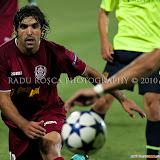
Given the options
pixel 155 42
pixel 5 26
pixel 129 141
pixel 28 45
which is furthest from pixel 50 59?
pixel 5 26

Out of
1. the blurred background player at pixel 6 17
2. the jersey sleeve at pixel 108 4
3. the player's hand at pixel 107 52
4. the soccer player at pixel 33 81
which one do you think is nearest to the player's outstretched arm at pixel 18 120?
the soccer player at pixel 33 81

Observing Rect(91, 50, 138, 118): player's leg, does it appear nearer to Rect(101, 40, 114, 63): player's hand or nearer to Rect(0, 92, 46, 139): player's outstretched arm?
Rect(101, 40, 114, 63): player's hand

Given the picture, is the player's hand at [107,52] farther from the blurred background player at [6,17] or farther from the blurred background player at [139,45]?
the blurred background player at [6,17]

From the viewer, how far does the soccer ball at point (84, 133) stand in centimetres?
386

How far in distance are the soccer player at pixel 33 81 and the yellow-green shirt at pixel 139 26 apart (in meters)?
0.84

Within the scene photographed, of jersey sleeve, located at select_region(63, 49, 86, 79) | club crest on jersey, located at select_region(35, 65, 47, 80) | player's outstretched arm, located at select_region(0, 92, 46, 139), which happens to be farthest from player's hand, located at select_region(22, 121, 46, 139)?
jersey sleeve, located at select_region(63, 49, 86, 79)

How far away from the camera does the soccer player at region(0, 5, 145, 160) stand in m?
4.43

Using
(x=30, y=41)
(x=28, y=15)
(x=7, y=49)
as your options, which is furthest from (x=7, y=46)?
(x=28, y=15)

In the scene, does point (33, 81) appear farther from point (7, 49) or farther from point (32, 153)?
point (32, 153)

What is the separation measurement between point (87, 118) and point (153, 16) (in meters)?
Answer: 1.80

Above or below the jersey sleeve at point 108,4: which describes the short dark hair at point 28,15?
below

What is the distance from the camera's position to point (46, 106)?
4.74 meters

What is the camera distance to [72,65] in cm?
466

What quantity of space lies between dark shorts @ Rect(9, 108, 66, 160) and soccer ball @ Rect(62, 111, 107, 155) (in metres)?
0.63
